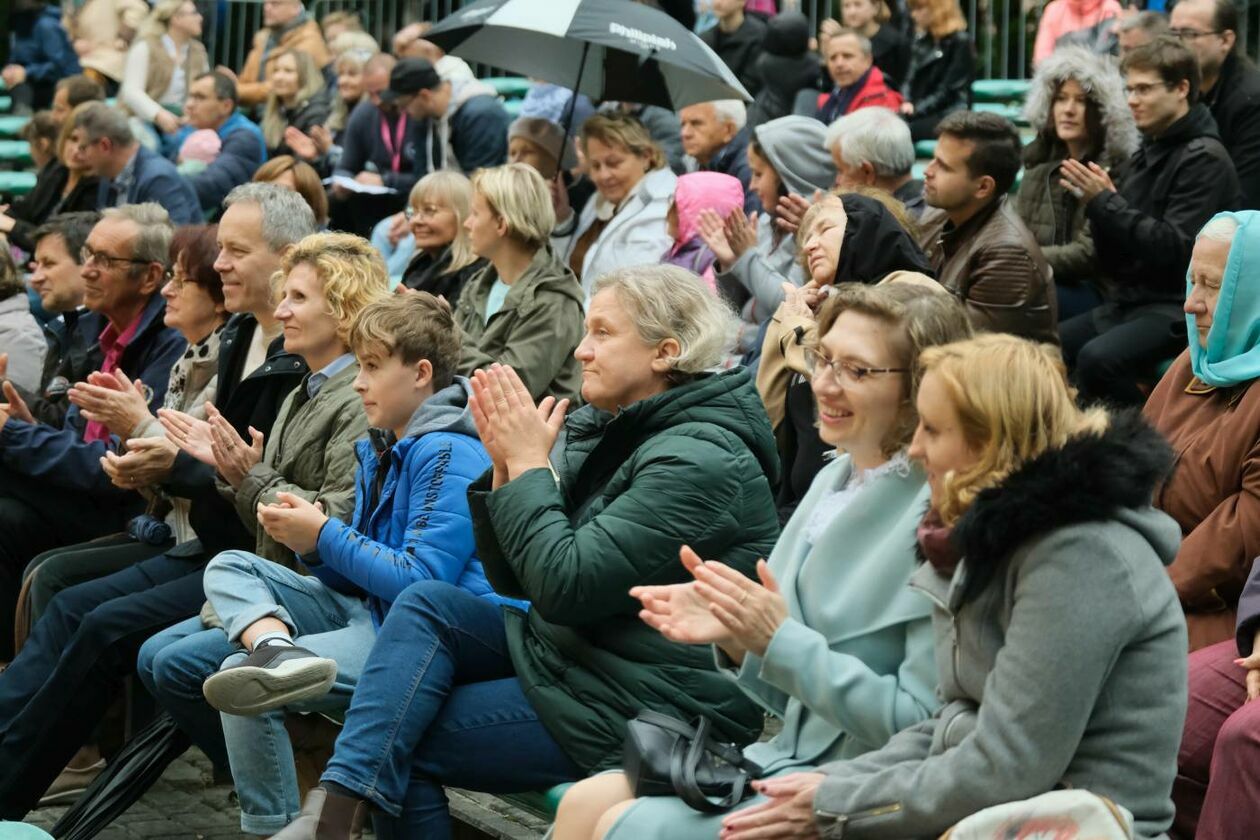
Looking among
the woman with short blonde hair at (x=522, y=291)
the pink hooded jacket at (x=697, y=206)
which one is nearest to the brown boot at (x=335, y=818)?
the woman with short blonde hair at (x=522, y=291)

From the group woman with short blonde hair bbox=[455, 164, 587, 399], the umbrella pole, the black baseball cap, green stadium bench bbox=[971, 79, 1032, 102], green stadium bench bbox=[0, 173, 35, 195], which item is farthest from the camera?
green stadium bench bbox=[0, 173, 35, 195]

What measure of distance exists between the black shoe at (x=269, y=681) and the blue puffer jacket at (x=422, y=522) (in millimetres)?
291

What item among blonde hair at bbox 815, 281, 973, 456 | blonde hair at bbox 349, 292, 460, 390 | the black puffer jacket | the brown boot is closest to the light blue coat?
blonde hair at bbox 815, 281, 973, 456

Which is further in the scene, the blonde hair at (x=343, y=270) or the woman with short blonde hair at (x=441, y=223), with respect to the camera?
the woman with short blonde hair at (x=441, y=223)

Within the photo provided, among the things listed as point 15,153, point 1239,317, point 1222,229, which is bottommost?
point 15,153

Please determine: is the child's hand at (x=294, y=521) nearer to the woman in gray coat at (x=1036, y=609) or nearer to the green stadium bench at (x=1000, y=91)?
the woman in gray coat at (x=1036, y=609)

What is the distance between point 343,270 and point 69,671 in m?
1.56

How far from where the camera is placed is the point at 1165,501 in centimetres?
471

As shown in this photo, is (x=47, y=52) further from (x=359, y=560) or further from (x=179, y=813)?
(x=359, y=560)

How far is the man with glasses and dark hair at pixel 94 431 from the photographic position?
704 cm

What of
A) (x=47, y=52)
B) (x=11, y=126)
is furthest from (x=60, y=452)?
(x=47, y=52)

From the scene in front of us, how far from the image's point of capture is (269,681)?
4.82 meters

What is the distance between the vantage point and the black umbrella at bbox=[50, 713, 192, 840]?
5.65 metres

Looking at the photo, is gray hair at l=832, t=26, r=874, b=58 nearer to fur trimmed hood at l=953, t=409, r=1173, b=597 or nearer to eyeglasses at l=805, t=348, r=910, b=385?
eyeglasses at l=805, t=348, r=910, b=385
